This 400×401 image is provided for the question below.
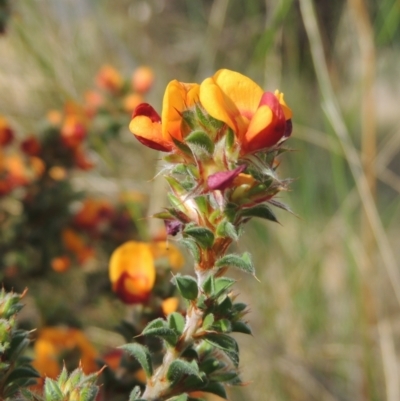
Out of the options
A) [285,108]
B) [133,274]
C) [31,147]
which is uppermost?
[31,147]

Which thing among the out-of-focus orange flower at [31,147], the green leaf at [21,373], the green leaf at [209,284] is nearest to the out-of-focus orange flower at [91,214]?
the out-of-focus orange flower at [31,147]

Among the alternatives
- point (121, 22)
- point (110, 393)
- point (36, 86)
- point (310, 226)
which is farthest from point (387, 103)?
point (110, 393)

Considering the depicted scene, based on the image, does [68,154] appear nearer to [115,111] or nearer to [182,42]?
[115,111]

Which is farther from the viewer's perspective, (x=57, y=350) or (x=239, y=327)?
(x=57, y=350)

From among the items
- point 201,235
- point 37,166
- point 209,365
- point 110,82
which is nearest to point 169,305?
point 209,365

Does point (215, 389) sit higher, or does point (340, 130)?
point (340, 130)

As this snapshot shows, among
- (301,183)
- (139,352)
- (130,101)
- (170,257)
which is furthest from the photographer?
(301,183)

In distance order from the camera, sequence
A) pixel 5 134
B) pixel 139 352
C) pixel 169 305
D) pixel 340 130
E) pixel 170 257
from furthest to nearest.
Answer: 1. pixel 340 130
2. pixel 5 134
3. pixel 170 257
4. pixel 169 305
5. pixel 139 352

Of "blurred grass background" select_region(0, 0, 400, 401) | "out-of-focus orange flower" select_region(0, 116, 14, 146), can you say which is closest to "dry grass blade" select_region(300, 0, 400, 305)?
"blurred grass background" select_region(0, 0, 400, 401)

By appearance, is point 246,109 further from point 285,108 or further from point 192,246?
point 192,246
